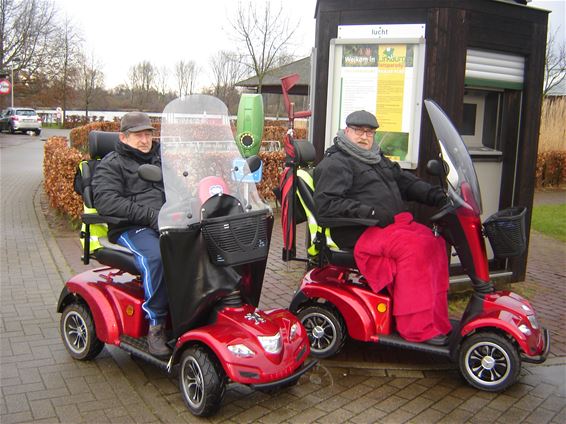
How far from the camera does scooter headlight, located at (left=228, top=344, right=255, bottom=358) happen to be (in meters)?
3.42

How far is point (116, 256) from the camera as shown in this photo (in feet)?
13.8

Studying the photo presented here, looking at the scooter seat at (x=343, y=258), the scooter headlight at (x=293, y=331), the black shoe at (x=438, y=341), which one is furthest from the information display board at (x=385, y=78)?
the scooter headlight at (x=293, y=331)

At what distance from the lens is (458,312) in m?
5.61

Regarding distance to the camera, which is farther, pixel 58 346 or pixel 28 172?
pixel 28 172

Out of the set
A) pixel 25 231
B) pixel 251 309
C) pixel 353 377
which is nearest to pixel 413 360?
pixel 353 377

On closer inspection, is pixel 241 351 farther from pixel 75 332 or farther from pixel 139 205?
pixel 75 332

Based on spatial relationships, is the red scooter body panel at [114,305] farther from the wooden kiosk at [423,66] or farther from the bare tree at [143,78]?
the bare tree at [143,78]

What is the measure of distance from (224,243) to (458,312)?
9.80 ft

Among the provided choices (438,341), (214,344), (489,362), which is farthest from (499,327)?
(214,344)

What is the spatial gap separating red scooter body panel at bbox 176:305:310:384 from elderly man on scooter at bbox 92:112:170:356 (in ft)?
1.23

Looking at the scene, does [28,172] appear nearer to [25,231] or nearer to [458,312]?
[25,231]

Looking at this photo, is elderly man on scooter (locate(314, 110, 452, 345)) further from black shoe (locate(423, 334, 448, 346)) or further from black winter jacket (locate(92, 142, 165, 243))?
black winter jacket (locate(92, 142, 165, 243))

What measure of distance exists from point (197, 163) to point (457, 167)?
70.3 inches

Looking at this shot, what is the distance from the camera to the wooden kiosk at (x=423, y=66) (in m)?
5.47
